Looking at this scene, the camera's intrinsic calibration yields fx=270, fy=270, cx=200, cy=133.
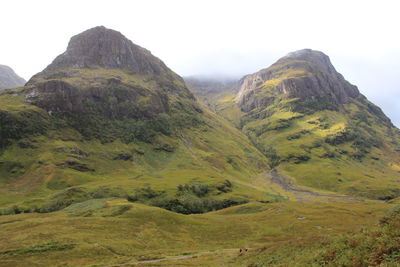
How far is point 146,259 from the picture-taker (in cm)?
5772

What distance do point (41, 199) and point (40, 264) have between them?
104 m

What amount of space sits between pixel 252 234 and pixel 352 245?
223 feet

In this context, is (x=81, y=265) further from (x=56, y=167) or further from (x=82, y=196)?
(x=56, y=167)

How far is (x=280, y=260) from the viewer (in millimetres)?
35312

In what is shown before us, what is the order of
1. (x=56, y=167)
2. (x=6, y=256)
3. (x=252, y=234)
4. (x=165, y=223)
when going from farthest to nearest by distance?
(x=56, y=167) → (x=165, y=223) → (x=252, y=234) → (x=6, y=256)

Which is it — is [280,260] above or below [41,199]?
above

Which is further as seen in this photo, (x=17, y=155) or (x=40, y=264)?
(x=17, y=155)

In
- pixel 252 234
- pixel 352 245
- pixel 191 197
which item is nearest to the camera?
pixel 352 245

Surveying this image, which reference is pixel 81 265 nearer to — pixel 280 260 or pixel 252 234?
pixel 280 260

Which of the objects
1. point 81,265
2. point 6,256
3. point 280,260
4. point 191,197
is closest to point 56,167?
point 191,197

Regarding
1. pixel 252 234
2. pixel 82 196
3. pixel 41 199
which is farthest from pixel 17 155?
pixel 252 234

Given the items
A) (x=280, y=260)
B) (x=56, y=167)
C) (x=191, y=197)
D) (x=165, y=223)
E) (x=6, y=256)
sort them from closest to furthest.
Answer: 1. (x=280, y=260)
2. (x=6, y=256)
3. (x=165, y=223)
4. (x=191, y=197)
5. (x=56, y=167)

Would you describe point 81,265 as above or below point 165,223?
above

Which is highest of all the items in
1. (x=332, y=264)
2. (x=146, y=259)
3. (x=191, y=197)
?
(x=332, y=264)
